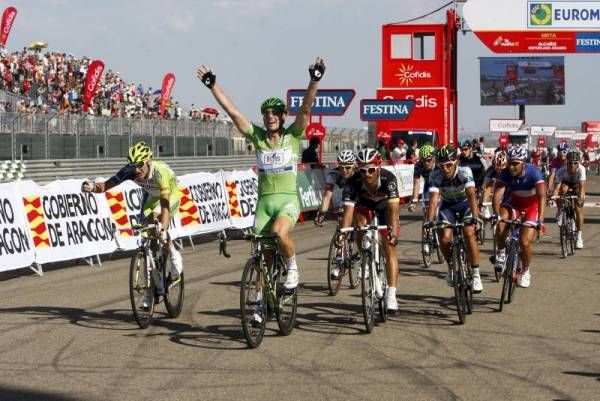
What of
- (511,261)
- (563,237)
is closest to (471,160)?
(563,237)

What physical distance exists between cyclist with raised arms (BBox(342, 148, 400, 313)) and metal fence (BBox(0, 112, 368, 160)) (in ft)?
58.9

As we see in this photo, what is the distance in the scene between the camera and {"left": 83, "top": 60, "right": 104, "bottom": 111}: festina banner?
113 ft

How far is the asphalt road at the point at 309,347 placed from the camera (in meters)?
7.91

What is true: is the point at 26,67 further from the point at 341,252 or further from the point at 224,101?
the point at 224,101

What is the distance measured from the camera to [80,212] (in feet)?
55.2

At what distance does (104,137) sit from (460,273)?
2231cm

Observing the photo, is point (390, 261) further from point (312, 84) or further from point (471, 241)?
point (312, 84)

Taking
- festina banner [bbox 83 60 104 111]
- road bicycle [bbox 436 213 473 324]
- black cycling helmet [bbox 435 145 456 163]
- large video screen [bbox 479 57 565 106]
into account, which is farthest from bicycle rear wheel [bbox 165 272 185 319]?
large video screen [bbox 479 57 565 106]

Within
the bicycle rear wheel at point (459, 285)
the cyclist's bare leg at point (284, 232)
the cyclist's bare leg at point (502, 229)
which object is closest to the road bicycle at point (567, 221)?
the cyclist's bare leg at point (502, 229)

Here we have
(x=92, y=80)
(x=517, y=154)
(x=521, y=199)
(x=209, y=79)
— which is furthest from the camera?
(x=92, y=80)

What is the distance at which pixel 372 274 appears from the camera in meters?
10.4

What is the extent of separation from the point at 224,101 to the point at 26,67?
2618 centimetres

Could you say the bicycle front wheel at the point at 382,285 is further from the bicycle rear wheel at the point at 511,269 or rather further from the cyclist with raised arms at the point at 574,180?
the cyclist with raised arms at the point at 574,180

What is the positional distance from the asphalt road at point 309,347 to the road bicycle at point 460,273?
167 mm
